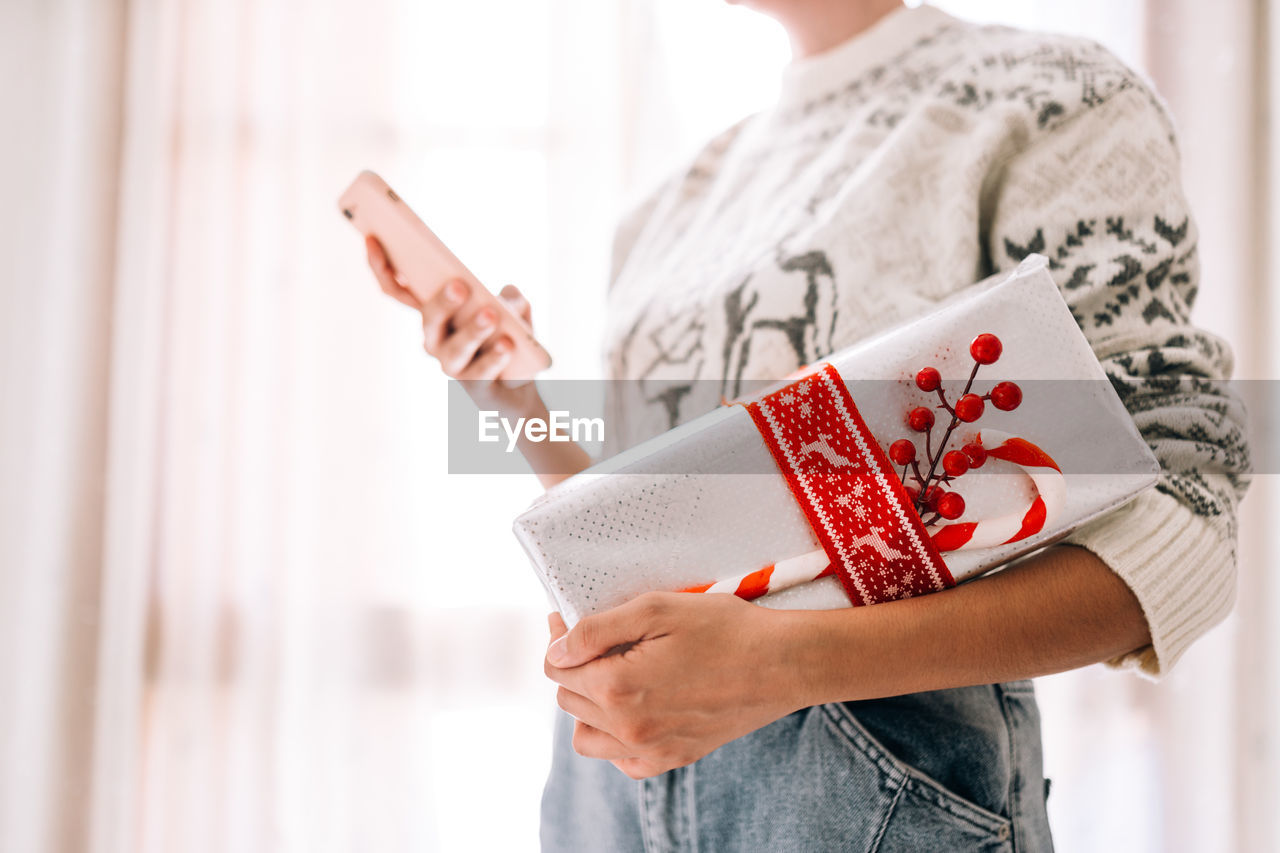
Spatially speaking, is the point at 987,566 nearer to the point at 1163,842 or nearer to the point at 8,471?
the point at 1163,842

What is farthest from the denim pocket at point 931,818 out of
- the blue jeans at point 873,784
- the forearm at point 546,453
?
the forearm at point 546,453

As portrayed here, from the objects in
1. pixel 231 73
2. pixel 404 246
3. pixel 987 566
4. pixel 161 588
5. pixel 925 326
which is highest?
pixel 231 73

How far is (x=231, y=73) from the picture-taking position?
4.07 feet

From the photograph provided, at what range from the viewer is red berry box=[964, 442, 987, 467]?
343 mm

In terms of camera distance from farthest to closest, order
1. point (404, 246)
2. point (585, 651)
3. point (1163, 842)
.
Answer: point (1163, 842)
point (404, 246)
point (585, 651)

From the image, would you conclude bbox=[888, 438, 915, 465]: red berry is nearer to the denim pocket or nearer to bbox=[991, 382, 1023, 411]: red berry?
bbox=[991, 382, 1023, 411]: red berry

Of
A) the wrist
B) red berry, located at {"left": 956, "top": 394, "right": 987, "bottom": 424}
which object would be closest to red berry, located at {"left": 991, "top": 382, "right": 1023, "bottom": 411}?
red berry, located at {"left": 956, "top": 394, "right": 987, "bottom": 424}

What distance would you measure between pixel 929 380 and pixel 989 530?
0.08m

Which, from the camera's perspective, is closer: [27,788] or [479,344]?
[479,344]

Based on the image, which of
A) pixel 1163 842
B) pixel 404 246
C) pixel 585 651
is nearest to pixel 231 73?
pixel 404 246

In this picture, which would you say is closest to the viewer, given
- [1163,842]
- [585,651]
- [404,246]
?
[585,651]

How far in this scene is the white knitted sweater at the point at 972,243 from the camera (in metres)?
0.40

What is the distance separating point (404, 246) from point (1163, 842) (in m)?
1.35

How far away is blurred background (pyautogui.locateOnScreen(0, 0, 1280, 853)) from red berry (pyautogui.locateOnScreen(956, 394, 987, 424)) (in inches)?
35.7
